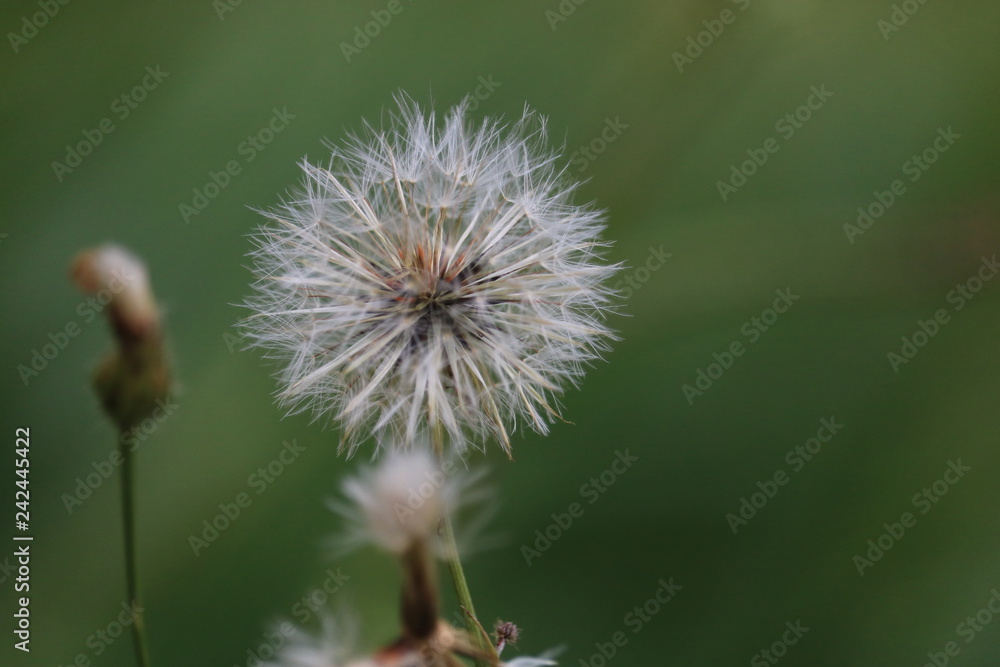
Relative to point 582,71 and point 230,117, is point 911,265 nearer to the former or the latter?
point 582,71

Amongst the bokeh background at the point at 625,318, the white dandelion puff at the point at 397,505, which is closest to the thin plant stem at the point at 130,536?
the white dandelion puff at the point at 397,505

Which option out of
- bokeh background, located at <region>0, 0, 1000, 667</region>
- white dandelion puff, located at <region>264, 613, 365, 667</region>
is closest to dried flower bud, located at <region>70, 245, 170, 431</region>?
white dandelion puff, located at <region>264, 613, 365, 667</region>

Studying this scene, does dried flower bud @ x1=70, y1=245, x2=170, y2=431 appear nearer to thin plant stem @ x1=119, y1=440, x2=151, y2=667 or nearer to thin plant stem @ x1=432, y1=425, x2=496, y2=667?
thin plant stem @ x1=119, y1=440, x2=151, y2=667

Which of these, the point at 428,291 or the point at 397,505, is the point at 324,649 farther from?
the point at 428,291

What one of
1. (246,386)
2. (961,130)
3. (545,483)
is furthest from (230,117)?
(961,130)

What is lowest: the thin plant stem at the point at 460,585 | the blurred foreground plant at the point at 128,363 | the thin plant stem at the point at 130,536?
the thin plant stem at the point at 460,585

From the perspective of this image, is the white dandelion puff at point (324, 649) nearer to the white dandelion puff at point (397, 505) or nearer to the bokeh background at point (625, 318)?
the white dandelion puff at point (397, 505)
